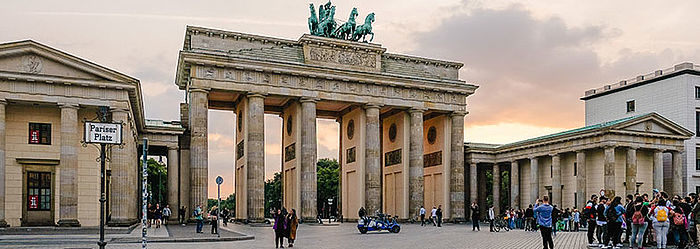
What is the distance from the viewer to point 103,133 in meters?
18.4

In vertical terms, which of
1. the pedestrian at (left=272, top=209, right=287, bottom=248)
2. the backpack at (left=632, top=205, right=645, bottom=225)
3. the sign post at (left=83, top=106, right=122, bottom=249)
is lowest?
the pedestrian at (left=272, top=209, right=287, bottom=248)

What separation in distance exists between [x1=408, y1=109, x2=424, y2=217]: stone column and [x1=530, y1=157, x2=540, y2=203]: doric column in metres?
9.71

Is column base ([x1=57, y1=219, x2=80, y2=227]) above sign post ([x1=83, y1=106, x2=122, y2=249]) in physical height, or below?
below

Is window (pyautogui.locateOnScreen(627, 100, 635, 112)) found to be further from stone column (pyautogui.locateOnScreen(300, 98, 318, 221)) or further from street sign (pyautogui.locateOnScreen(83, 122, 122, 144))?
street sign (pyautogui.locateOnScreen(83, 122, 122, 144))

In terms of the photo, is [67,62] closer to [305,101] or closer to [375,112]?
[305,101]

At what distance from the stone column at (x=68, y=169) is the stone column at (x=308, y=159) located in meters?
20.9

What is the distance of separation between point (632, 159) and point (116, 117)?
1468 inches

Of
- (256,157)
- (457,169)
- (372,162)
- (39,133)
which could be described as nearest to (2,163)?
(39,133)

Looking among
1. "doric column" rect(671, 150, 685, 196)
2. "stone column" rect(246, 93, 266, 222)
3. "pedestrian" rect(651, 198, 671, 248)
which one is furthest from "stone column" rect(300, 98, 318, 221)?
"pedestrian" rect(651, 198, 671, 248)

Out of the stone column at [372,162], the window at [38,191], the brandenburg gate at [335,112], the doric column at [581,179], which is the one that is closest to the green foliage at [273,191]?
the brandenburg gate at [335,112]

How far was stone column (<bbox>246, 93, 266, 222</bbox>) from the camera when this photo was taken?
51.9m

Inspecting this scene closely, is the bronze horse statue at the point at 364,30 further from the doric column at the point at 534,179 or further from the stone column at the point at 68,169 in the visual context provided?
the stone column at the point at 68,169

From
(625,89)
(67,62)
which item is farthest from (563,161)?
(67,62)

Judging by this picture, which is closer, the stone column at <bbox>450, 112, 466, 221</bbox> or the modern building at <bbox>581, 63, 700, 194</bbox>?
the modern building at <bbox>581, 63, 700, 194</bbox>
